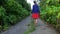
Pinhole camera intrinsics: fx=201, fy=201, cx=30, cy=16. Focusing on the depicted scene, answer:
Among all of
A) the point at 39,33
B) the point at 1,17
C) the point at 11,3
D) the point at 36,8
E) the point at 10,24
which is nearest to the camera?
the point at 39,33

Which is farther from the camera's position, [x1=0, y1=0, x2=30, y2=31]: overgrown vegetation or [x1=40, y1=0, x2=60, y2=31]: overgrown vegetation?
[x1=0, y1=0, x2=30, y2=31]: overgrown vegetation

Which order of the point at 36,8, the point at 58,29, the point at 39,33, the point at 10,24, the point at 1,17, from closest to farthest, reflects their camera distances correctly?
1. the point at 39,33
2. the point at 58,29
3. the point at 1,17
4. the point at 36,8
5. the point at 10,24

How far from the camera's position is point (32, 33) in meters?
11.8

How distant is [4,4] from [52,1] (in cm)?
379

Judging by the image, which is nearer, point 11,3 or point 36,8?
point 36,8

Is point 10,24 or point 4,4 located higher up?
point 4,4

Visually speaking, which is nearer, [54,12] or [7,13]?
[54,12]

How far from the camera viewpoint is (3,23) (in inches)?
551

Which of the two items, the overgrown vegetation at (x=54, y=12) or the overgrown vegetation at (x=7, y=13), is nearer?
the overgrown vegetation at (x=54, y=12)

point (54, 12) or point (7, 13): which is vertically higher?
point (54, 12)

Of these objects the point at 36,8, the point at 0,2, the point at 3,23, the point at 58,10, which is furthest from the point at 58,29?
the point at 0,2

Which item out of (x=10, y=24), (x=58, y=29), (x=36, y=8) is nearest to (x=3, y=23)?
(x=10, y=24)

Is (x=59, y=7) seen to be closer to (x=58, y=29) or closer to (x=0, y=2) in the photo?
(x=58, y=29)

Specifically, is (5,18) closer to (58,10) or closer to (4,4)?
(4,4)
